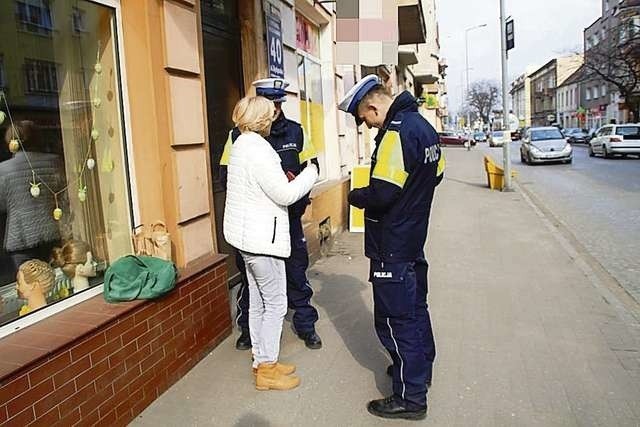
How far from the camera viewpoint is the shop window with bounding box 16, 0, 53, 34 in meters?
3.34

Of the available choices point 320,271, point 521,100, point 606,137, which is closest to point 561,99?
point 521,100

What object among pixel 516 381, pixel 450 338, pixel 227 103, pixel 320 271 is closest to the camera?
pixel 516 381

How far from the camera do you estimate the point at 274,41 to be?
6473mm

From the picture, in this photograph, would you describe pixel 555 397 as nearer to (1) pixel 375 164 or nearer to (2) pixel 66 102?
(1) pixel 375 164

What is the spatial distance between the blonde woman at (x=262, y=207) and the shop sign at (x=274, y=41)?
2.91 m

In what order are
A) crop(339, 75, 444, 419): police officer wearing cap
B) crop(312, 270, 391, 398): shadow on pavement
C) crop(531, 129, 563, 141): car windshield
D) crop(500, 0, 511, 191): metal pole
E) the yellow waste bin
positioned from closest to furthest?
crop(339, 75, 444, 419): police officer wearing cap < crop(312, 270, 391, 398): shadow on pavement < crop(500, 0, 511, 191): metal pole < the yellow waste bin < crop(531, 129, 563, 141): car windshield

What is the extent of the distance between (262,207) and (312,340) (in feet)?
4.94

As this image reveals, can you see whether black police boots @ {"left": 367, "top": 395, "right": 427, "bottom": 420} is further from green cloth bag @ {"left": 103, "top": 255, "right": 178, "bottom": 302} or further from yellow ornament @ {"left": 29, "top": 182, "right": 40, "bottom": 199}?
yellow ornament @ {"left": 29, "top": 182, "right": 40, "bottom": 199}

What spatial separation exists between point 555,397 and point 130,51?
352cm

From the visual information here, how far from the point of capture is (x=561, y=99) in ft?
280

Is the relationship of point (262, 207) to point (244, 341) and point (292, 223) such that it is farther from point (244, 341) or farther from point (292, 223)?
point (244, 341)

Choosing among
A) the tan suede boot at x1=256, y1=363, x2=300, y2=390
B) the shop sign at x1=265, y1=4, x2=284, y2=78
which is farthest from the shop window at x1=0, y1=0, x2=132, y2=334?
the shop sign at x1=265, y1=4, x2=284, y2=78

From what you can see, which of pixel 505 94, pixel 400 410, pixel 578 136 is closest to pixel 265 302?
pixel 400 410

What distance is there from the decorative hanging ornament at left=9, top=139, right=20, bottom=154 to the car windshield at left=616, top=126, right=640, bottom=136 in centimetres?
2907
